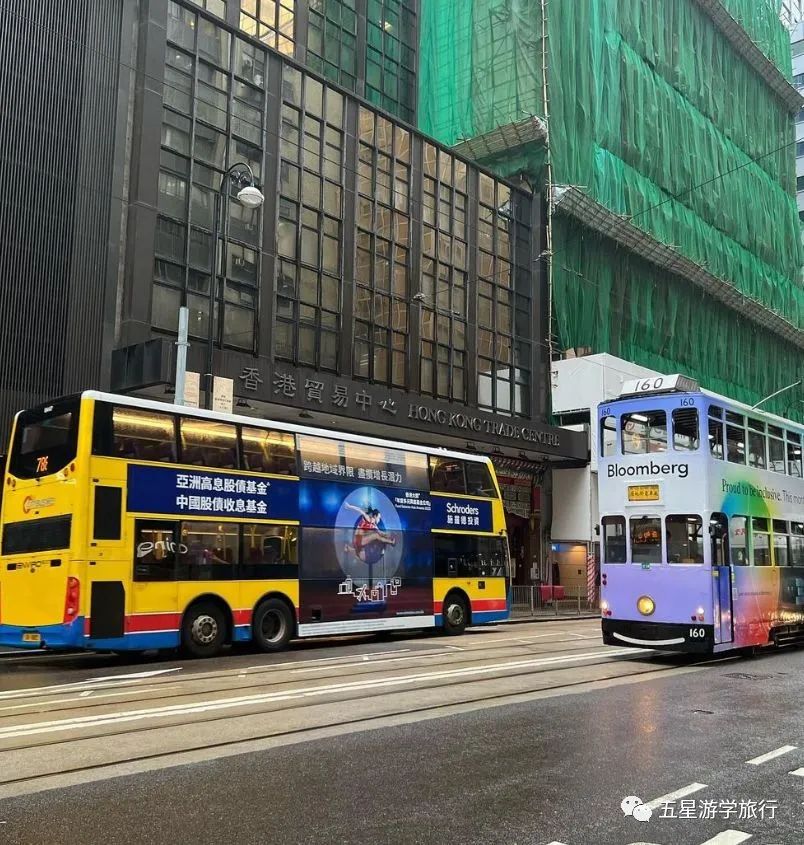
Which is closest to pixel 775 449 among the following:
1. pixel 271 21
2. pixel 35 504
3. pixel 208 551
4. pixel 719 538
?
pixel 719 538

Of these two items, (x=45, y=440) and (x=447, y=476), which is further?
(x=447, y=476)

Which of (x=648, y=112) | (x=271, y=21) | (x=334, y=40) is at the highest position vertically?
(x=648, y=112)

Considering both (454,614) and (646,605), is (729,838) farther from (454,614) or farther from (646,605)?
(454,614)

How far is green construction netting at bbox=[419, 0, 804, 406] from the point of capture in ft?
126

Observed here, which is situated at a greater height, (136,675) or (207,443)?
(207,443)

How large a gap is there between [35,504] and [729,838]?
12.0 m

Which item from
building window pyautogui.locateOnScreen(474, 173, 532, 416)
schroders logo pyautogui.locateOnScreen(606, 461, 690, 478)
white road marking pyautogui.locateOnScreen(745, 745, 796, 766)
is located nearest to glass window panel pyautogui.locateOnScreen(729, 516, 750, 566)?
schroders logo pyautogui.locateOnScreen(606, 461, 690, 478)

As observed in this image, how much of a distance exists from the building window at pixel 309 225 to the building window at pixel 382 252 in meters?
1.09

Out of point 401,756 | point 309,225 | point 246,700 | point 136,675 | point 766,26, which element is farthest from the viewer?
point 766,26

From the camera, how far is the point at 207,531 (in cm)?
1495

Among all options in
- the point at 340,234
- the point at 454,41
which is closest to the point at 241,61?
the point at 340,234

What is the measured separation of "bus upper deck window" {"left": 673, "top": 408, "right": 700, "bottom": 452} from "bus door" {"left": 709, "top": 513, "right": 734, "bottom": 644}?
1.22 m

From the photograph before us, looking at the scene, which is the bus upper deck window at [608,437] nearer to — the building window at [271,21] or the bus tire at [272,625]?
the bus tire at [272,625]

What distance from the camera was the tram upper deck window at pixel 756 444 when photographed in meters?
15.7
